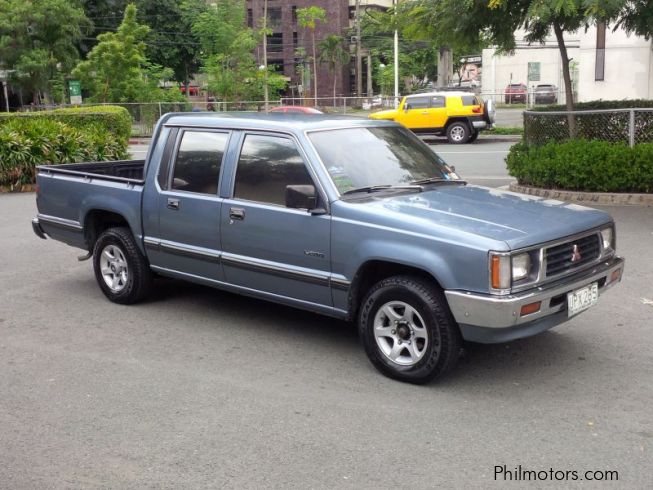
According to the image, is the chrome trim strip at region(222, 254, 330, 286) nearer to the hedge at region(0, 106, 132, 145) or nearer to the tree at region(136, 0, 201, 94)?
the hedge at region(0, 106, 132, 145)

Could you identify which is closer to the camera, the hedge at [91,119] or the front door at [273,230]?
the front door at [273,230]

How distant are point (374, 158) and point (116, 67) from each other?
3147cm

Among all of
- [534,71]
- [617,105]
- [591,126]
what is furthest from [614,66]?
[534,71]

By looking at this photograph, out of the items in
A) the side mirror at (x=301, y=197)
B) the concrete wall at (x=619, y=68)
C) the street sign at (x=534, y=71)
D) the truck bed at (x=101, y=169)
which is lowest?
the side mirror at (x=301, y=197)

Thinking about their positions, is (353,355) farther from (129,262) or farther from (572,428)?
(129,262)

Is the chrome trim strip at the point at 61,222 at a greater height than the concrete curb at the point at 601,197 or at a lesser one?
greater

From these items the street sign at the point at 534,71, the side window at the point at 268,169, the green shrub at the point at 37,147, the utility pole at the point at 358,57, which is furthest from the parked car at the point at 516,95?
the side window at the point at 268,169

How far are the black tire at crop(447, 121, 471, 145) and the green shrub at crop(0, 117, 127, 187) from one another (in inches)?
557

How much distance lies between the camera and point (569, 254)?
506 cm

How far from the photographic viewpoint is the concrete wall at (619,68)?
2489 centimetres

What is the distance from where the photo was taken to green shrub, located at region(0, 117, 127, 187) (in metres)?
15.6

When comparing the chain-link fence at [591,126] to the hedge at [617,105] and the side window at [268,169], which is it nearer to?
the hedge at [617,105]

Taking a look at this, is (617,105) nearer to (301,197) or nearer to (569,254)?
(569,254)

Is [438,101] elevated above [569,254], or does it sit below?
above
